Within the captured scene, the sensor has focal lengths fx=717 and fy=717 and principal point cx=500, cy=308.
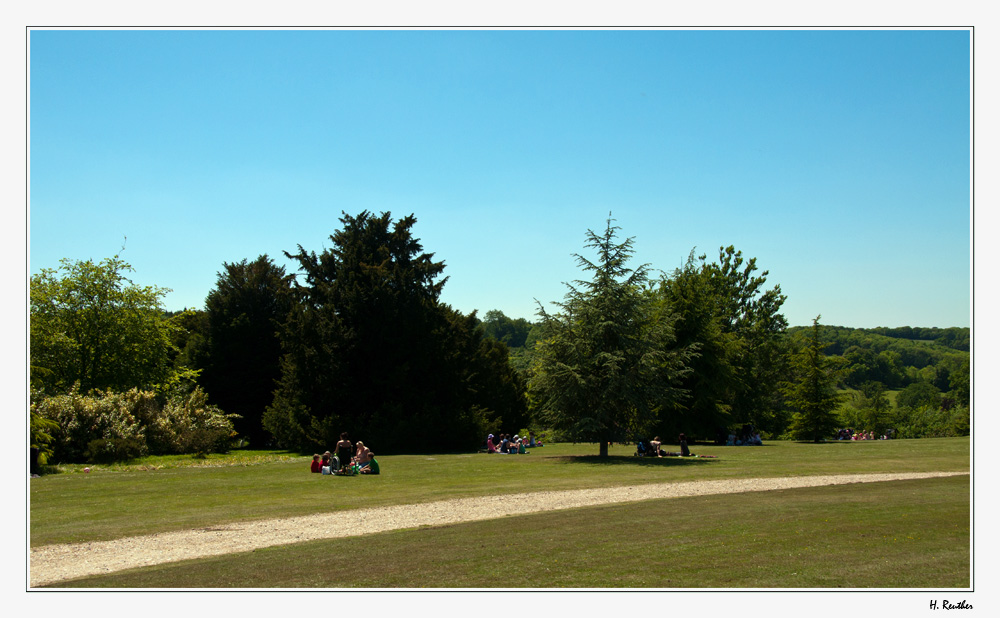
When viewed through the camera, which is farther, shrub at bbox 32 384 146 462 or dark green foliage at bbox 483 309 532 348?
dark green foliage at bbox 483 309 532 348

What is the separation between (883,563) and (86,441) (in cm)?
3259

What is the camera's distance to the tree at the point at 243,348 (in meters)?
55.4

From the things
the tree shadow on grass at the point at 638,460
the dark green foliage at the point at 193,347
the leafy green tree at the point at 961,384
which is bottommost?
the leafy green tree at the point at 961,384

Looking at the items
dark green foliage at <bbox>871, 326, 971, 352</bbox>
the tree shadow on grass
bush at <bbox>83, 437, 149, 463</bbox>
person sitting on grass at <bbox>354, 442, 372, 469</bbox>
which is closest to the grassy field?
person sitting on grass at <bbox>354, 442, 372, 469</bbox>

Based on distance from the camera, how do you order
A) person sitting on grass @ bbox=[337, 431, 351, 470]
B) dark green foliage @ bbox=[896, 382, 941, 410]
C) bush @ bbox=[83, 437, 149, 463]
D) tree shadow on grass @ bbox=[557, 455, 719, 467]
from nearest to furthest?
person sitting on grass @ bbox=[337, 431, 351, 470]
tree shadow on grass @ bbox=[557, 455, 719, 467]
bush @ bbox=[83, 437, 149, 463]
dark green foliage @ bbox=[896, 382, 941, 410]

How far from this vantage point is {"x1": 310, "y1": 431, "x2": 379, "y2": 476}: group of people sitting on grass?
2473 centimetres

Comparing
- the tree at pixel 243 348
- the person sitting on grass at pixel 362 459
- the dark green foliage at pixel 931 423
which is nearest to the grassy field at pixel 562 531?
the person sitting on grass at pixel 362 459

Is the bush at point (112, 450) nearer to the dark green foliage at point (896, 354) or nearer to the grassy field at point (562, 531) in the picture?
the grassy field at point (562, 531)

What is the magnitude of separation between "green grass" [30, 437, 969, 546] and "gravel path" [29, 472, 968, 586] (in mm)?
888

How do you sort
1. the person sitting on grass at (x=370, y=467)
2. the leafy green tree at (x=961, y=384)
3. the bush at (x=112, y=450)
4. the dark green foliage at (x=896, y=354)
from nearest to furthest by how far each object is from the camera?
the person sitting on grass at (x=370, y=467)
the bush at (x=112, y=450)
the leafy green tree at (x=961, y=384)
the dark green foliage at (x=896, y=354)

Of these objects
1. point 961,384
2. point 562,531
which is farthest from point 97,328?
point 961,384

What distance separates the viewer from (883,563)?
9188mm

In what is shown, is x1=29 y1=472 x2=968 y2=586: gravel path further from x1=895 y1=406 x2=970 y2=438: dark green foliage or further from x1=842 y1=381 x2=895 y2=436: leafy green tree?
x1=842 y1=381 x2=895 y2=436: leafy green tree

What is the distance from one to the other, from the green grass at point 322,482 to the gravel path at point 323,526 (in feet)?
2.91
